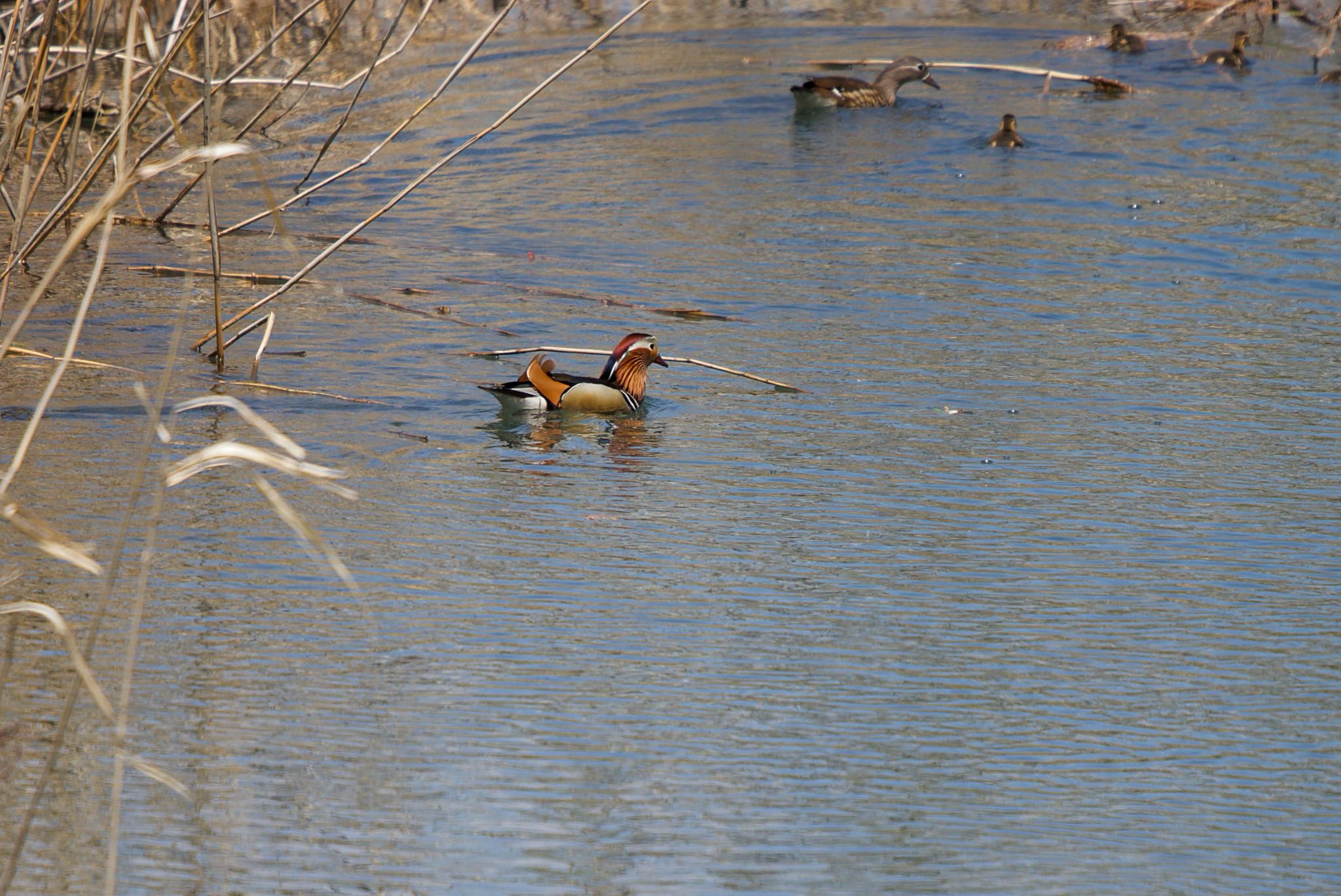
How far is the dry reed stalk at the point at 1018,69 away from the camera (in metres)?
12.3

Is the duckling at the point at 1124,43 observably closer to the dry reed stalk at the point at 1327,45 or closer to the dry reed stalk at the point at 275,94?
the dry reed stalk at the point at 1327,45

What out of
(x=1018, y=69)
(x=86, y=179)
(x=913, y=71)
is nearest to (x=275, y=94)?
(x=86, y=179)

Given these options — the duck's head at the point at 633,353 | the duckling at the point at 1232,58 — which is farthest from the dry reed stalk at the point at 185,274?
the duckling at the point at 1232,58

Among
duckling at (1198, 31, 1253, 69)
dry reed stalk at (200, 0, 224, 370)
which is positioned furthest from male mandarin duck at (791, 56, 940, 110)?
dry reed stalk at (200, 0, 224, 370)

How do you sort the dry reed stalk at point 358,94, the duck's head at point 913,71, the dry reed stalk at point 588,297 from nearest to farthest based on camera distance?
1. the dry reed stalk at point 358,94
2. the dry reed stalk at point 588,297
3. the duck's head at point 913,71

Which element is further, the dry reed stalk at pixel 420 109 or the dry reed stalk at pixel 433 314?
the dry reed stalk at pixel 433 314

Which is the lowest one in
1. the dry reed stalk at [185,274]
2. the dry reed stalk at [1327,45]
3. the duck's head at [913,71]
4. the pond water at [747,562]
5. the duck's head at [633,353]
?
the pond water at [747,562]

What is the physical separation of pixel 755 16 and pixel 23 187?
11.6 meters

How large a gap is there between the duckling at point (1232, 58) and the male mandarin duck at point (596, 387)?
8.24 m

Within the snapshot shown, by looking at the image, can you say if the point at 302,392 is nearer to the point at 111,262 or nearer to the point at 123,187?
the point at 111,262

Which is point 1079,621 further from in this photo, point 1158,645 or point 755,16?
point 755,16

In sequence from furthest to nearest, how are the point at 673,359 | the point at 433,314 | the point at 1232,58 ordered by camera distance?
the point at 1232,58 < the point at 433,314 < the point at 673,359

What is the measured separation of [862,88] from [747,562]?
8.21 meters

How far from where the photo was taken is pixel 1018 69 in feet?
41.1
